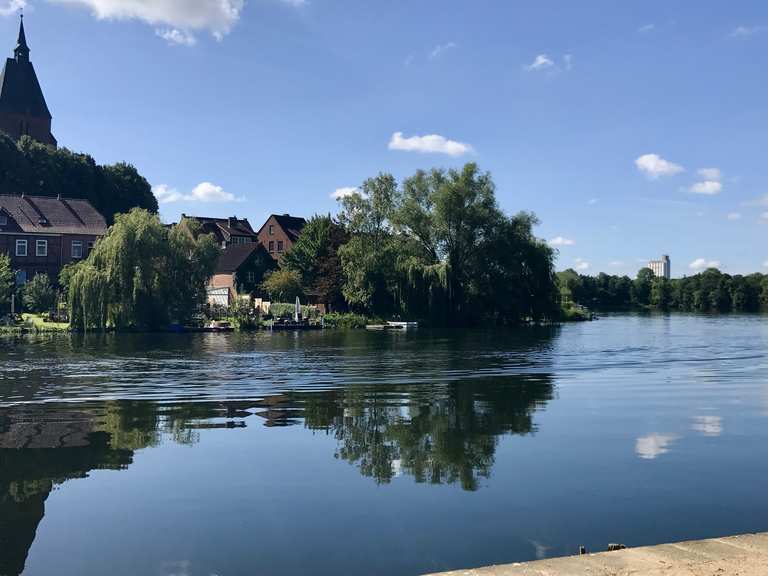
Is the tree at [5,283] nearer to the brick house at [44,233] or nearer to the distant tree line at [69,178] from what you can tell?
the brick house at [44,233]

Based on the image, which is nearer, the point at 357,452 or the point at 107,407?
the point at 357,452

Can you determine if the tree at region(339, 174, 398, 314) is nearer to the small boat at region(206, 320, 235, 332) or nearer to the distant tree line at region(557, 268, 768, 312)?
the small boat at region(206, 320, 235, 332)

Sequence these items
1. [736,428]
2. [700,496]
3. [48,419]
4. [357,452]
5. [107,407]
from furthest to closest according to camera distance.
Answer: [107,407] → [48,419] → [736,428] → [357,452] → [700,496]

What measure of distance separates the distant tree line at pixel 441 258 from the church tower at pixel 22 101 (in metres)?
57.4

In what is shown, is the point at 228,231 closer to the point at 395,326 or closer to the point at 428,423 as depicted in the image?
the point at 395,326

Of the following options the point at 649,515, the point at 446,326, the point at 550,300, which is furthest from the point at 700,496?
the point at 550,300

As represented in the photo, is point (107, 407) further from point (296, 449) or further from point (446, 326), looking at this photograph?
point (446, 326)

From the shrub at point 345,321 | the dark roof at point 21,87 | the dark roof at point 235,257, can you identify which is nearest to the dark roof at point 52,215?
the dark roof at point 235,257

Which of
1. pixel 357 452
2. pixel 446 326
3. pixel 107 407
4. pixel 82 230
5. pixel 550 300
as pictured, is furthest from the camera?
pixel 82 230

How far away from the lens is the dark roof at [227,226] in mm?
100062

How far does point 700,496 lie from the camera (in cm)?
958

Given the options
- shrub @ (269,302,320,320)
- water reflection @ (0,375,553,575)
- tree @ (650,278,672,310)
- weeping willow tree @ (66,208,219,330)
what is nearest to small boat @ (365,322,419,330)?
shrub @ (269,302,320,320)

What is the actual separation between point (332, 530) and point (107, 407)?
11004mm

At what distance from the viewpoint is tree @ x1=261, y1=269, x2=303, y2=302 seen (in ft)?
234
